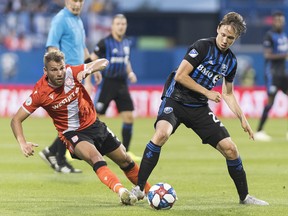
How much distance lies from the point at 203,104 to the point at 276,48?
9244 millimetres

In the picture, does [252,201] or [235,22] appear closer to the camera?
[235,22]

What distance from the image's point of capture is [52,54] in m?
8.15

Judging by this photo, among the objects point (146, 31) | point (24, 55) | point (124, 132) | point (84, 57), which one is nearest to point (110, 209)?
point (84, 57)

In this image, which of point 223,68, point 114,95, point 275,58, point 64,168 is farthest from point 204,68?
point 275,58

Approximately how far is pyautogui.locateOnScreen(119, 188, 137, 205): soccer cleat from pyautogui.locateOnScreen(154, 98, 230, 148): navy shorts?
0.93 meters

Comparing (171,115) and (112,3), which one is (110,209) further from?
(112,3)

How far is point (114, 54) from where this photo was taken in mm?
13453

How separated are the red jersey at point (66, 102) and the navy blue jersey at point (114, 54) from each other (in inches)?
191

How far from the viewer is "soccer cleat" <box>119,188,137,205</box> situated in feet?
25.5

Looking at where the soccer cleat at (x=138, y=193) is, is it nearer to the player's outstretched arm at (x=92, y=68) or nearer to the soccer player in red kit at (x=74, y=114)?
the soccer player in red kit at (x=74, y=114)

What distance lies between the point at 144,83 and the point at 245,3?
448 centimetres

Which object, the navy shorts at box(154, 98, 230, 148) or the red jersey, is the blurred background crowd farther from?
the navy shorts at box(154, 98, 230, 148)

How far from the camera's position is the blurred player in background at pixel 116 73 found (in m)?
13.3

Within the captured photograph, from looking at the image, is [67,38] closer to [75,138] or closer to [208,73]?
[75,138]
